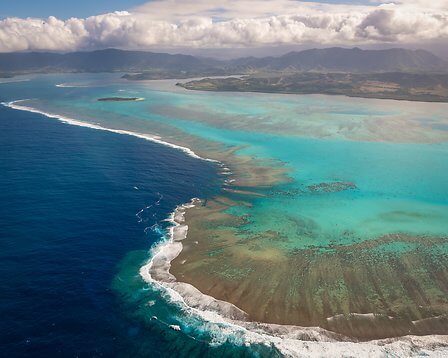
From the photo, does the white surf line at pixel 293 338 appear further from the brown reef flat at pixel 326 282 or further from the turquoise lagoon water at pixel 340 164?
the turquoise lagoon water at pixel 340 164

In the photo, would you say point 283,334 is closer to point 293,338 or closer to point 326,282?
point 293,338

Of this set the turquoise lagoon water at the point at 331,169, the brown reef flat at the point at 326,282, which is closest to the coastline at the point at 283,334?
the brown reef flat at the point at 326,282

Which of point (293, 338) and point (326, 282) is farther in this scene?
point (326, 282)

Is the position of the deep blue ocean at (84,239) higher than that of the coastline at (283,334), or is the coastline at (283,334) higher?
the deep blue ocean at (84,239)

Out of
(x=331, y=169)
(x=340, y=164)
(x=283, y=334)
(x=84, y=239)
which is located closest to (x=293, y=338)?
(x=283, y=334)

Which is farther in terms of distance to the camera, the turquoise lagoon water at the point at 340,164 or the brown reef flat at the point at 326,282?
the turquoise lagoon water at the point at 340,164

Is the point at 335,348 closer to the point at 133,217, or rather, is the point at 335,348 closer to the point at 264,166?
the point at 133,217

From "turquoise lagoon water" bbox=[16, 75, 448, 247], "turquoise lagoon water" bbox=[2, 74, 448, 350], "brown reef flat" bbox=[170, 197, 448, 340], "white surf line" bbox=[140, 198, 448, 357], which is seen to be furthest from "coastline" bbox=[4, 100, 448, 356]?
"turquoise lagoon water" bbox=[16, 75, 448, 247]

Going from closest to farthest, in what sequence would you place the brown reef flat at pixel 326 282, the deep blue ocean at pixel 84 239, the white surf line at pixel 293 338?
the white surf line at pixel 293 338
the deep blue ocean at pixel 84 239
the brown reef flat at pixel 326 282
